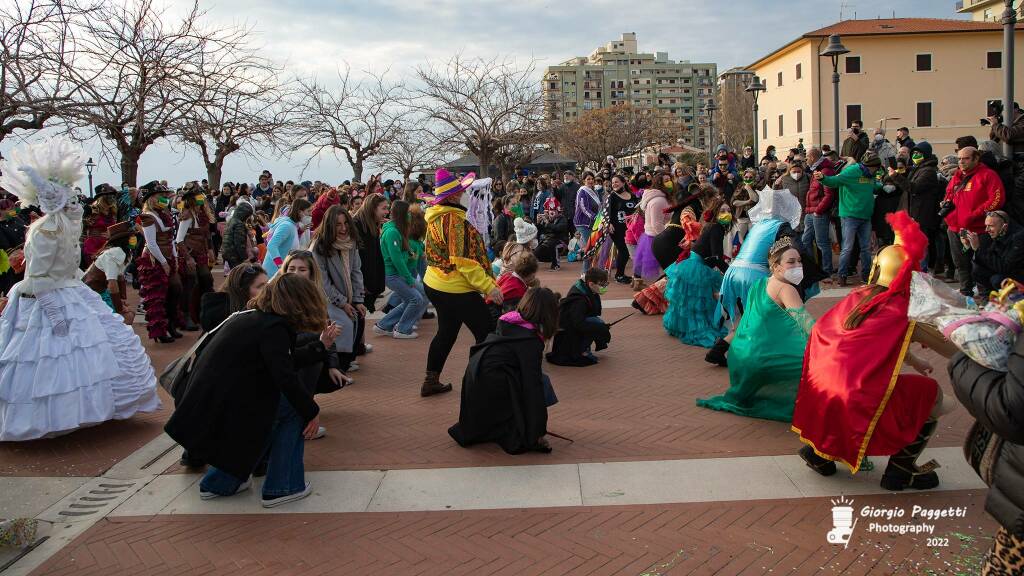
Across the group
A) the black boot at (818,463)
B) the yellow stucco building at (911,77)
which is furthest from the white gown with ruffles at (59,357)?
the yellow stucco building at (911,77)

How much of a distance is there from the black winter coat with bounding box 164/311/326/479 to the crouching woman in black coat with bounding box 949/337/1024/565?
342cm

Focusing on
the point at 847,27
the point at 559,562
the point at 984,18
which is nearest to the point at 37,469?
the point at 559,562

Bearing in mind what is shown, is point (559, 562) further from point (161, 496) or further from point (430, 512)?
point (161, 496)

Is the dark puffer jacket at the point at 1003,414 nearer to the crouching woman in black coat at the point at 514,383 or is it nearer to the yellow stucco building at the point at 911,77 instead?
the crouching woman in black coat at the point at 514,383

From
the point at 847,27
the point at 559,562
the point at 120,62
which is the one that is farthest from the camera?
the point at 847,27

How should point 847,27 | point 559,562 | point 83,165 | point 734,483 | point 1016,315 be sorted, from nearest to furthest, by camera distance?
point 1016,315 < point 559,562 < point 734,483 < point 83,165 < point 847,27

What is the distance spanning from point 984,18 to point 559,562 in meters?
94.8

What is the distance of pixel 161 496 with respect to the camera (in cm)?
507

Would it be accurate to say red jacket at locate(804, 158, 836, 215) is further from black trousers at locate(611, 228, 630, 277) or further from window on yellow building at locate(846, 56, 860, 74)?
window on yellow building at locate(846, 56, 860, 74)

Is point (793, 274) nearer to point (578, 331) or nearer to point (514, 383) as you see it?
point (514, 383)

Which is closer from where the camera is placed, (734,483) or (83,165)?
(734,483)

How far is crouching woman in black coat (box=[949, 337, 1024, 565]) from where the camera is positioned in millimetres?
2680

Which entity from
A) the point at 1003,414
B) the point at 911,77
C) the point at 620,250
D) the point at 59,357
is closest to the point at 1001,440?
the point at 1003,414

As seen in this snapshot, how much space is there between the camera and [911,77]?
6219 cm
